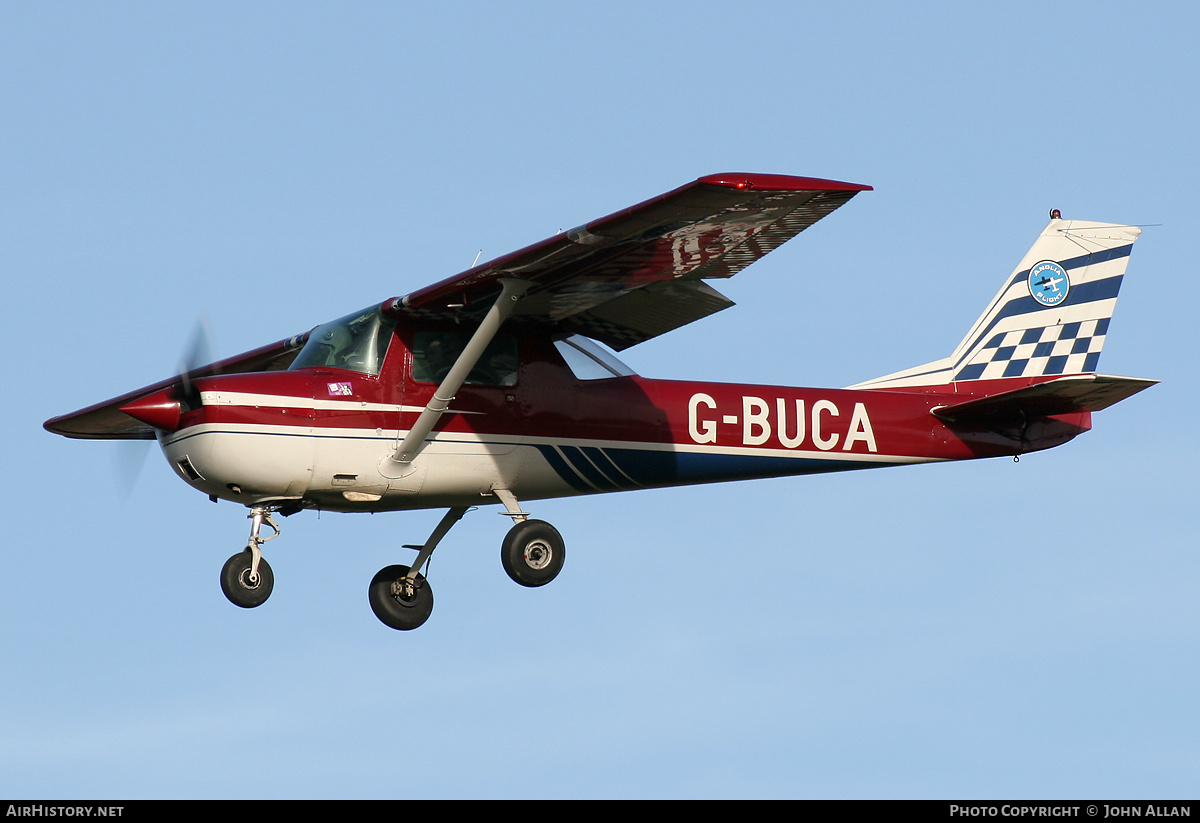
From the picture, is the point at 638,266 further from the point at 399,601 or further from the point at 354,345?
the point at 399,601

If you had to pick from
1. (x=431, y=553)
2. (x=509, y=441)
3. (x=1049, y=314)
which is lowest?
(x=431, y=553)

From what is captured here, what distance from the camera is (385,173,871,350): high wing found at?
12.4 metres

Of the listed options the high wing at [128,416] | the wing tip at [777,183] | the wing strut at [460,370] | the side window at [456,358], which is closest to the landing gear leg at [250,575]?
the wing strut at [460,370]

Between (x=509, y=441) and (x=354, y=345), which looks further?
(x=509, y=441)

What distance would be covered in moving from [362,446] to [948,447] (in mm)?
5643

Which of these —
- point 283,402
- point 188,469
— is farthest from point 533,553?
point 188,469

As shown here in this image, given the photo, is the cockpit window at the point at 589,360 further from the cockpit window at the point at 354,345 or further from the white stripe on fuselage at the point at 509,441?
the cockpit window at the point at 354,345

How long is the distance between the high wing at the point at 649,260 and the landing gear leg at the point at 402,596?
2.10 m

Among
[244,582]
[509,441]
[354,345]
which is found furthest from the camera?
[509,441]

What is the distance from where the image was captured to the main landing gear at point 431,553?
48.0 ft

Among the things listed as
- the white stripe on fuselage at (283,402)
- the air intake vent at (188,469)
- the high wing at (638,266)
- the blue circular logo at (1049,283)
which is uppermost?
the blue circular logo at (1049,283)

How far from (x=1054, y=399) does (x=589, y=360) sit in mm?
A: 4286

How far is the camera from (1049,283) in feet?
57.0

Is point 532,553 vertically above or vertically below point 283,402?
below
